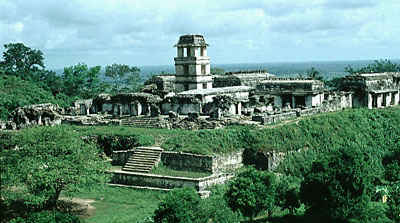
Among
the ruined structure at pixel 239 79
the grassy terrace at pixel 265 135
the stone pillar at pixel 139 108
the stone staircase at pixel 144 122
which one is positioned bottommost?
the grassy terrace at pixel 265 135

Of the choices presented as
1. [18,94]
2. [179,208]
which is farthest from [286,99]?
[18,94]

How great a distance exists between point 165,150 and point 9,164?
9464 mm

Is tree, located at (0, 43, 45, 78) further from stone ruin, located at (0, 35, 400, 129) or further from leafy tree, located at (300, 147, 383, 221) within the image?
leafy tree, located at (300, 147, 383, 221)

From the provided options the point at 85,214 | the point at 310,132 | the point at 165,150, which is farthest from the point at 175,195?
the point at 310,132

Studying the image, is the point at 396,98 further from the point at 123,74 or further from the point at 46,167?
the point at 123,74

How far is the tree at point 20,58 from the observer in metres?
80.0

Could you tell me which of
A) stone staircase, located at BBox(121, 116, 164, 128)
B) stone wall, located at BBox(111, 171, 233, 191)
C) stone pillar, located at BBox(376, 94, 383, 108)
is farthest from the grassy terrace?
stone pillar, located at BBox(376, 94, 383, 108)

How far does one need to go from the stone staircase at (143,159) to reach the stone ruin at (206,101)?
432 cm

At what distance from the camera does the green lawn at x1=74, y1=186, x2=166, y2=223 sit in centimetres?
2406

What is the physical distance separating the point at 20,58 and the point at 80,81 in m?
15.6

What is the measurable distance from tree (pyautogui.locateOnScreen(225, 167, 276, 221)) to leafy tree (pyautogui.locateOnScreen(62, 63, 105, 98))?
47.5m

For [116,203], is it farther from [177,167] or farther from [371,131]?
[371,131]

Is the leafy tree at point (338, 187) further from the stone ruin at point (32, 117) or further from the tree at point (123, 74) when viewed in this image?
the tree at point (123, 74)

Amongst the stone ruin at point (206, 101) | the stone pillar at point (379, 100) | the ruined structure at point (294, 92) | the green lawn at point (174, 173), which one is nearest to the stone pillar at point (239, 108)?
the stone ruin at point (206, 101)
